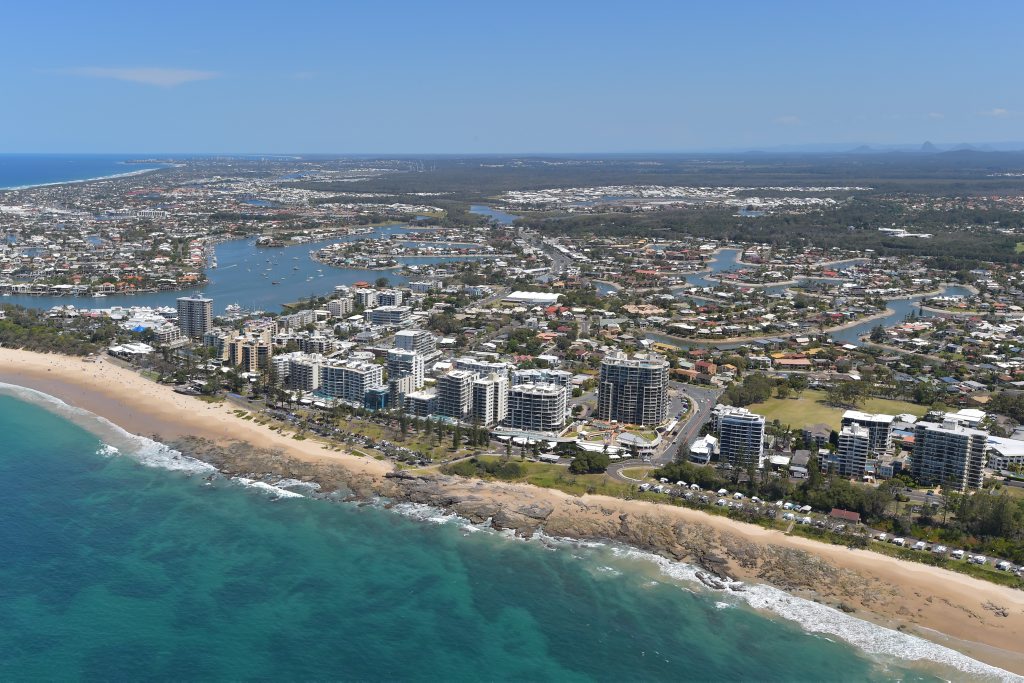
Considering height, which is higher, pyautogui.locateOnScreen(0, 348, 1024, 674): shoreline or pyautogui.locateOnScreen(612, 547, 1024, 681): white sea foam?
pyautogui.locateOnScreen(0, 348, 1024, 674): shoreline

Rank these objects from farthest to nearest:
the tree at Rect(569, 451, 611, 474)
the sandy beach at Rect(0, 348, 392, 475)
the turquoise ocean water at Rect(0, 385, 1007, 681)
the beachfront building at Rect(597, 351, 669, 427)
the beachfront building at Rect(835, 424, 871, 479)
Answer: the beachfront building at Rect(597, 351, 669, 427), the sandy beach at Rect(0, 348, 392, 475), the tree at Rect(569, 451, 611, 474), the beachfront building at Rect(835, 424, 871, 479), the turquoise ocean water at Rect(0, 385, 1007, 681)

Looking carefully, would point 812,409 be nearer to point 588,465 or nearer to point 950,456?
point 950,456

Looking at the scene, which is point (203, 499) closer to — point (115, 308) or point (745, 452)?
point (745, 452)

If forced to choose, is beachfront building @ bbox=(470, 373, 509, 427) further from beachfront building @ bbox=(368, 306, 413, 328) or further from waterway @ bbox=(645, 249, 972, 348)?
waterway @ bbox=(645, 249, 972, 348)

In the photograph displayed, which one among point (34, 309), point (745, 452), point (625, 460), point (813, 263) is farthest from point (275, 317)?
point (813, 263)

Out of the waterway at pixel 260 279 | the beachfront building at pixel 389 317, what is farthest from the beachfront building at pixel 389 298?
the waterway at pixel 260 279

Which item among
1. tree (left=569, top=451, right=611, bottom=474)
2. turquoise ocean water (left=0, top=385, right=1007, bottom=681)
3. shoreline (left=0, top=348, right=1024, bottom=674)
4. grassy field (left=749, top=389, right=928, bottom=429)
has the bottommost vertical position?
turquoise ocean water (left=0, top=385, right=1007, bottom=681)

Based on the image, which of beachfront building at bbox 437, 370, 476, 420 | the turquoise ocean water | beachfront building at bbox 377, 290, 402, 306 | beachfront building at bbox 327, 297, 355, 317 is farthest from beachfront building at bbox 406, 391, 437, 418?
beachfront building at bbox 377, 290, 402, 306
